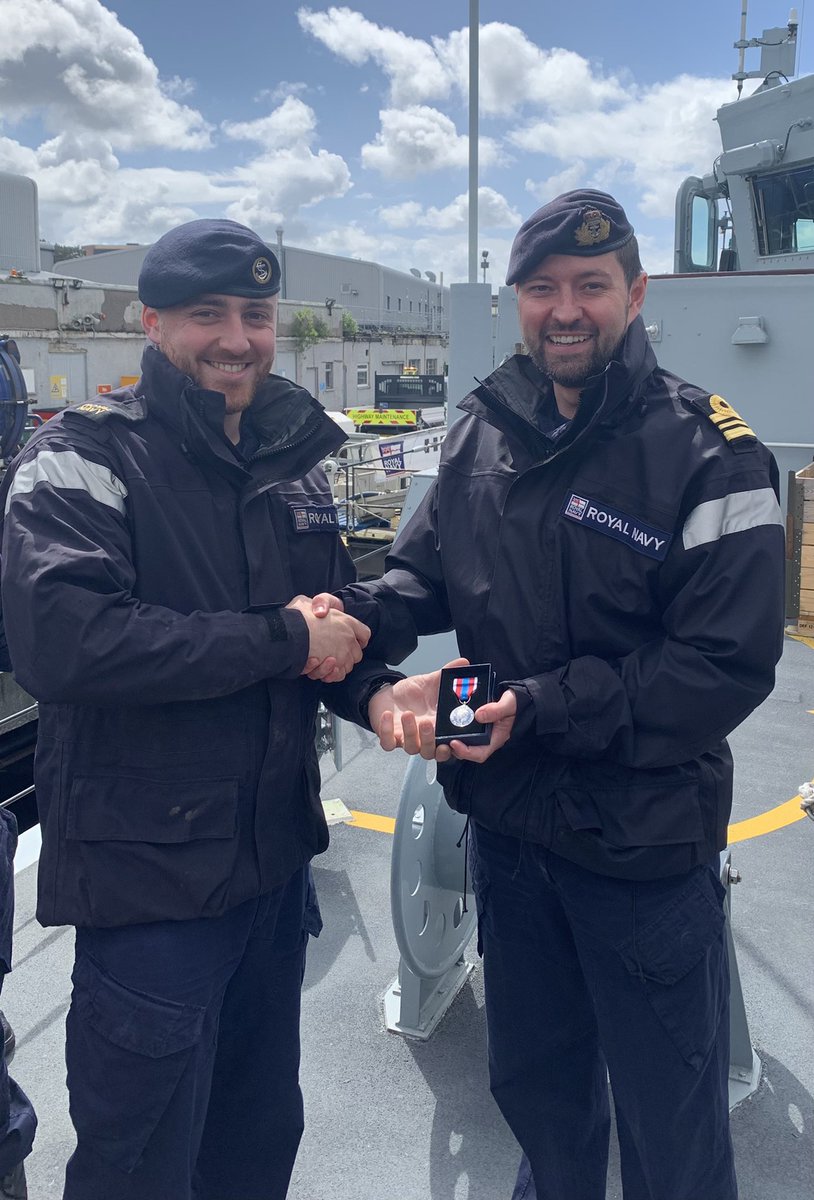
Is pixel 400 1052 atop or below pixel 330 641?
below

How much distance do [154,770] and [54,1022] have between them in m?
1.59

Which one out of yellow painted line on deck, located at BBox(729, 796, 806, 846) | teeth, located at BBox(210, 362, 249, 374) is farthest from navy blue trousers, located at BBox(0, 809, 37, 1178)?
yellow painted line on deck, located at BBox(729, 796, 806, 846)

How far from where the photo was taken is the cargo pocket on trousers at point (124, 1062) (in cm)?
176

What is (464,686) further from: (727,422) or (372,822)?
(372,822)

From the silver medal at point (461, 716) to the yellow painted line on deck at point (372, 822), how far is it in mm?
2424

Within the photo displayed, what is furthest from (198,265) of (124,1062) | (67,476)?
(124,1062)

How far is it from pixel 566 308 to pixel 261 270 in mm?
671

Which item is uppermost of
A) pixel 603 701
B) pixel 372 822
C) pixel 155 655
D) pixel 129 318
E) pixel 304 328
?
pixel 304 328

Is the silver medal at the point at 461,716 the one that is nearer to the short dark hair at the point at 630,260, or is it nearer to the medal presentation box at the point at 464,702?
the medal presentation box at the point at 464,702

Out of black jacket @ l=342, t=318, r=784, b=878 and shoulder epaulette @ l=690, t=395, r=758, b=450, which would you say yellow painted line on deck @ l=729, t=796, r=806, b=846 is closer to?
black jacket @ l=342, t=318, r=784, b=878

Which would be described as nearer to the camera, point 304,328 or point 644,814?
point 644,814

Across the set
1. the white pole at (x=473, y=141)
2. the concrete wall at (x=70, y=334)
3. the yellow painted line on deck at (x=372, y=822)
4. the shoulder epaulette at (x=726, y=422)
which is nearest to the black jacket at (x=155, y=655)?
the shoulder epaulette at (x=726, y=422)

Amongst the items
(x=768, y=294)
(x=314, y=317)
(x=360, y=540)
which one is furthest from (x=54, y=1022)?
(x=314, y=317)

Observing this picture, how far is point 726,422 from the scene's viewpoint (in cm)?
189
